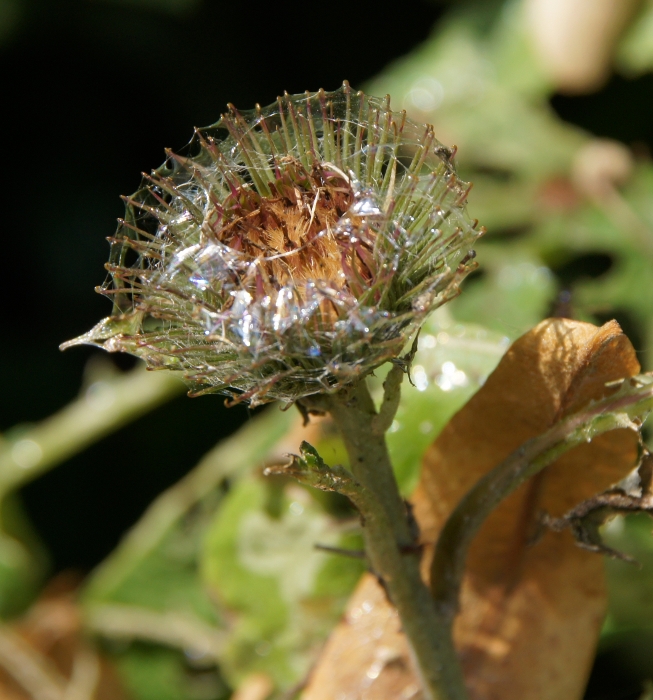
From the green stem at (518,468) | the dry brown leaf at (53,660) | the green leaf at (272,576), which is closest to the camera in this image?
the green stem at (518,468)

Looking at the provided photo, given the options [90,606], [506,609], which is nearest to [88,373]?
[90,606]

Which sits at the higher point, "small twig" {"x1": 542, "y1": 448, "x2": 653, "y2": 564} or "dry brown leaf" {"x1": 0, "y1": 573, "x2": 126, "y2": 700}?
"small twig" {"x1": 542, "y1": 448, "x2": 653, "y2": 564}

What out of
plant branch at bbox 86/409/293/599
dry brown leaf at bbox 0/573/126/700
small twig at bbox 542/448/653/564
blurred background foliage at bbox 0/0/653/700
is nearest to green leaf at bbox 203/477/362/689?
blurred background foliage at bbox 0/0/653/700

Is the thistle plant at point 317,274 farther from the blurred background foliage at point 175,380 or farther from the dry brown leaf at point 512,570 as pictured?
the blurred background foliage at point 175,380

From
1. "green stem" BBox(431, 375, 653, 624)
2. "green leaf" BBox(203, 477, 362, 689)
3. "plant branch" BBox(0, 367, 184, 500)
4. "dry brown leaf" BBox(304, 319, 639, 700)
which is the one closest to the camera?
"green stem" BBox(431, 375, 653, 624)

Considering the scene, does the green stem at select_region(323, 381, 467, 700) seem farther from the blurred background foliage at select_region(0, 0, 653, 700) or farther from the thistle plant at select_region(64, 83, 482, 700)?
the blurred background foliage at select_region(0, 0, 653, 700)

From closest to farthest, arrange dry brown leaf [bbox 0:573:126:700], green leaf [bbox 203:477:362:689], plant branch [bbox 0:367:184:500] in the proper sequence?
green leaf [bbox 203:477:362:689] → dry brown leaf [bbox 0:573:126:700] → plant branch [bbox 0:367:184:500]

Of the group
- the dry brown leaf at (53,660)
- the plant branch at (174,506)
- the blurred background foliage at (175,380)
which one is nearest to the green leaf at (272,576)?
the blurred background foliage at (175,380)
